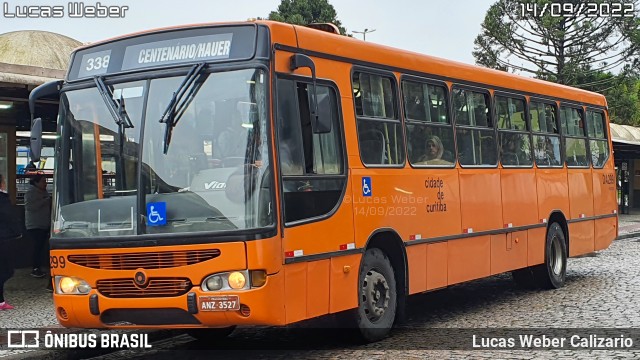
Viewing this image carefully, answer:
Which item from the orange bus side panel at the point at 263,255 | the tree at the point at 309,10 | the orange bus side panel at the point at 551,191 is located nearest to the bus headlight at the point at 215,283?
the orange bus side panel at the point at 263,255

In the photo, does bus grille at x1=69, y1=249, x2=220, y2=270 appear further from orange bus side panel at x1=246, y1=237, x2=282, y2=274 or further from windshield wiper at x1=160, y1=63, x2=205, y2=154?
windshield wiper at x1=160, y1=63, x2=205, y2=154

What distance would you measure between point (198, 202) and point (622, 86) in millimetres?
43849

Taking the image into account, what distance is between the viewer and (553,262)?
13.6 metres

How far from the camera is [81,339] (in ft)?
30.3

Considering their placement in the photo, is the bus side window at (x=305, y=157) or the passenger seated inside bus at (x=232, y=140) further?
the bus side window at (x=305, y=157)

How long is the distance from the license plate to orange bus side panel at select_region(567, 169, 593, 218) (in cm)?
822

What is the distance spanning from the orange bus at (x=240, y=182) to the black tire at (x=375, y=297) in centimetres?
2

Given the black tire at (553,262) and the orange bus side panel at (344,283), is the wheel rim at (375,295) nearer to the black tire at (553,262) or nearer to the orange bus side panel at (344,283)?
the orange bus side panel at (344,283)

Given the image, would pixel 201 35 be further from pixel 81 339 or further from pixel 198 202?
pixel 81 339

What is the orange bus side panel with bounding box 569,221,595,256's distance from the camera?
14.2 m

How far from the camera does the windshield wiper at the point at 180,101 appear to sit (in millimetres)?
7629

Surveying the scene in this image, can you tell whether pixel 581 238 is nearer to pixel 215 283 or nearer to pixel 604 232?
pixel 604 232

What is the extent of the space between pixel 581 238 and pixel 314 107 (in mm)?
8006

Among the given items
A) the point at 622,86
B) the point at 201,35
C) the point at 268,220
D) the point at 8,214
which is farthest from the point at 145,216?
the point at 622,86
